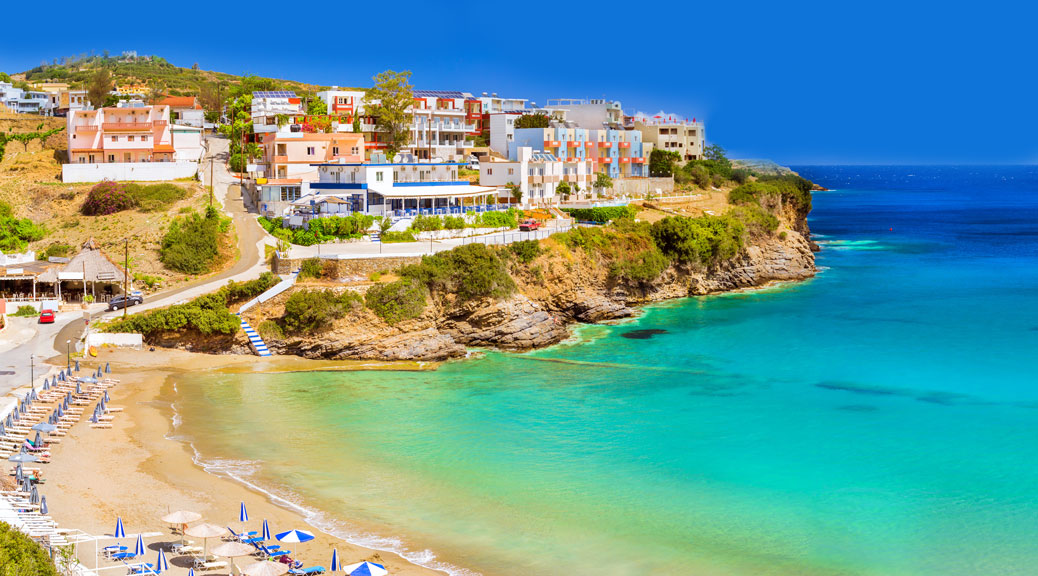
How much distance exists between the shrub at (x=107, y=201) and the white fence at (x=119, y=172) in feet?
17.7

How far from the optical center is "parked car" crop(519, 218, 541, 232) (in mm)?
57672

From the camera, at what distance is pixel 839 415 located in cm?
3584

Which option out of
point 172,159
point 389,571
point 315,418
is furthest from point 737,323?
point 172,159

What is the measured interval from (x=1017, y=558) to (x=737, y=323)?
1178 inches

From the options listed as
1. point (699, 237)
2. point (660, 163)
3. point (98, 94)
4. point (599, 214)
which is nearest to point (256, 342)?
point (599, 214)

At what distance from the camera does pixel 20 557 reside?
57.7 feet

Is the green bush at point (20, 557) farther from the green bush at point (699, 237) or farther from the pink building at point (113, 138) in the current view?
the pink building at point (113, 138)

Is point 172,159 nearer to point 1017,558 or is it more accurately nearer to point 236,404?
point 236,404

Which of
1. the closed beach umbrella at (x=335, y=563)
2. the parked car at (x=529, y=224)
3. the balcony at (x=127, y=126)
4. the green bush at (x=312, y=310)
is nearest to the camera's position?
the closed beach umbrella at (x=335, y=563)

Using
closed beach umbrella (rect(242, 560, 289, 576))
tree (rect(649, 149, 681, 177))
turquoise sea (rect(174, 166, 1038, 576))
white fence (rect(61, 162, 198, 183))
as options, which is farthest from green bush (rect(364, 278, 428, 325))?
tree (rect(649, 149, 681, 177))

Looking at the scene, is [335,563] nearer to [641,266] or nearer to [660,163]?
[641,266]

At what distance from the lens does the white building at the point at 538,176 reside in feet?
227

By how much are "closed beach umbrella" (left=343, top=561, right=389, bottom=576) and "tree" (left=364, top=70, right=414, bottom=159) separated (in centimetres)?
5659

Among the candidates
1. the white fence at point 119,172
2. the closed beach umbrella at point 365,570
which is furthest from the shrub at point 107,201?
the closed beach umbrella at point 365,570
